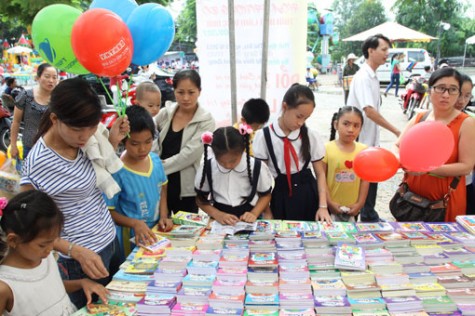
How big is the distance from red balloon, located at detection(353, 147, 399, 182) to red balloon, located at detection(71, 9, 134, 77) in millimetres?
1270

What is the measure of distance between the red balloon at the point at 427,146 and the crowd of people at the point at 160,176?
0.26m

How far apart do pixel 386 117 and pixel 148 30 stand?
8749 mm

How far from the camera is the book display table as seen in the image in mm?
1359

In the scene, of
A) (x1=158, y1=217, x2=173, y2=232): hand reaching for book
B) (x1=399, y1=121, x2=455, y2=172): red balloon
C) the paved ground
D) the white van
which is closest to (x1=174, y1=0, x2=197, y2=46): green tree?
the white van

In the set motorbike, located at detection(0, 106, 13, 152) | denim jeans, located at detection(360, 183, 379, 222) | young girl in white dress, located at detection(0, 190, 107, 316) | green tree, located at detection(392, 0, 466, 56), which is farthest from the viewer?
green tree, located at detection(392, 0, 466, 56)

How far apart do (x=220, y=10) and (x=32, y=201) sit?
271 centimetres

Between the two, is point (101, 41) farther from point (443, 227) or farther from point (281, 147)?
point (443, 227)

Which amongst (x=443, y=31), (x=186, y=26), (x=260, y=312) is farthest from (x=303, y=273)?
(x=186, y=26)

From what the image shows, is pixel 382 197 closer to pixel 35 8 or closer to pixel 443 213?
pixel 443 213

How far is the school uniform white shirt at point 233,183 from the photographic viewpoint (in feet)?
6.91

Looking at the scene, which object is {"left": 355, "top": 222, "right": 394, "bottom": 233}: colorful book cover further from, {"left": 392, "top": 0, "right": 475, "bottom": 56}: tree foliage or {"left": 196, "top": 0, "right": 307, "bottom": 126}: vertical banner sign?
{"left": 392, "top": 0, "right": 475, "bottom": 56}: tree foliage

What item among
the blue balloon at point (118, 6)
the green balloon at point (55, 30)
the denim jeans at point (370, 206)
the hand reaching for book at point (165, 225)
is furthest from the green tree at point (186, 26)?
the hand reaching for book at point (165, 225)

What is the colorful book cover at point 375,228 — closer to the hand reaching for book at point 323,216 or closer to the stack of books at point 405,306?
the hand reaching for book at point 323,216

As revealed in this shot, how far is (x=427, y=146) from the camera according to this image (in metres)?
1.85
